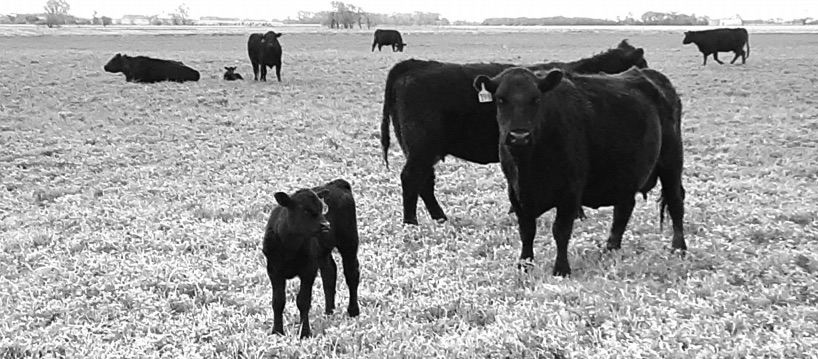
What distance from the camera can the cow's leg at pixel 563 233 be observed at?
5777 mm

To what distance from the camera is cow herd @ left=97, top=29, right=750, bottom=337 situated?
4582mm

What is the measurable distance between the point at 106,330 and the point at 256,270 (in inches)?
55.0

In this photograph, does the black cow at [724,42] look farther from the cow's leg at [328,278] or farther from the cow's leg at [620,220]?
the cow's leg at [328,278]

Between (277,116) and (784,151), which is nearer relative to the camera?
→ (784,151)

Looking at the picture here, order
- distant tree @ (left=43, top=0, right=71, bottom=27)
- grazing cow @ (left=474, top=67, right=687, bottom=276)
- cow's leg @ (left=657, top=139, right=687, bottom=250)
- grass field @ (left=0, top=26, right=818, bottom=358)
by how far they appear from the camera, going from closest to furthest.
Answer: grass field @ (left=0, top=26, right=818, bottom=358)
grazing cow @ (left=474, top=67, right=687, bottom=276)
cow's leg @ (left=657, top=139, right=687, bottom=250)
distant tree @ (left=43, top=0, right=71, bottom=27)

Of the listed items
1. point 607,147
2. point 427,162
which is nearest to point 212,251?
point 427,162

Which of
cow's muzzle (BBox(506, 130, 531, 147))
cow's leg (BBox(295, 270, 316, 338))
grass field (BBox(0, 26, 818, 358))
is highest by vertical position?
cow's muzzle (BBox(506, 130, 531, 147))

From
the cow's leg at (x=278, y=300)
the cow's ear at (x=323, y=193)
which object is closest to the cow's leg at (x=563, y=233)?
the cow's ear at (x=323, y=193)

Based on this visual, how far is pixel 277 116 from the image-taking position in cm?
1545

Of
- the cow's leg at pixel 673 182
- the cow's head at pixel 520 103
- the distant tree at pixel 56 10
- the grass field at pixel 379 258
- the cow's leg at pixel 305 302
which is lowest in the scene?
the grass field at pixel 379 258

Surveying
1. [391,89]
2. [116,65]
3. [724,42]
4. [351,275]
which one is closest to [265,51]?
[116,65]

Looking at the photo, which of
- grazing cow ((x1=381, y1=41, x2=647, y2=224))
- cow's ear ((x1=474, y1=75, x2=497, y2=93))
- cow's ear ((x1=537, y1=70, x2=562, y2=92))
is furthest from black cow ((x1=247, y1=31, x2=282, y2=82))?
cow's ear ((x1=537, y1=70, x2=562, y2=92))

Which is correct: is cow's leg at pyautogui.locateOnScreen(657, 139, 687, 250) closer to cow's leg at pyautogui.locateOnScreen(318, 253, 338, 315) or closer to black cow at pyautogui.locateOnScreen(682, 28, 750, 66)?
cow's leg at pyautogui.locateOnScreen(318, 253, 338, 315)

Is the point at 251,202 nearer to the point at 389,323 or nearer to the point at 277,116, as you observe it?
the point at 389,323
